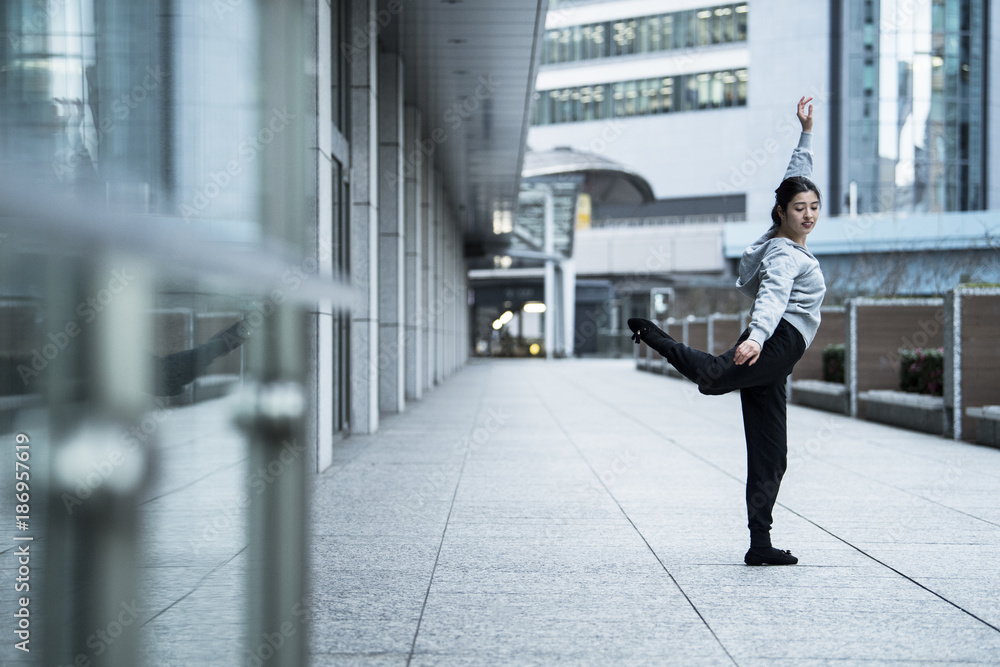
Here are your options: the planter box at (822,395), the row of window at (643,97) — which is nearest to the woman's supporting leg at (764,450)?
the planter box at (822,395)

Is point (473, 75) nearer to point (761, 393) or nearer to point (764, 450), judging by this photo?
point (761, 393)

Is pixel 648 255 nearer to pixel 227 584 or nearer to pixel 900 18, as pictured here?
pixel 900 18

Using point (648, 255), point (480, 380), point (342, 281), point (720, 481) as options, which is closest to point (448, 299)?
point (480, 380)

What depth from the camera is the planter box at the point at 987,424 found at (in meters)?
9.77

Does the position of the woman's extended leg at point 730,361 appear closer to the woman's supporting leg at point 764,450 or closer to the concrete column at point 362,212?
the woman's supporting leg at point 764,450

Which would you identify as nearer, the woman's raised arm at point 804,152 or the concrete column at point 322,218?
the woman's raised arm at point 804,152

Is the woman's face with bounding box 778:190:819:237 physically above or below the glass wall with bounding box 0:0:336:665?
above

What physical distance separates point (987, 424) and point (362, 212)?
23.8 feet

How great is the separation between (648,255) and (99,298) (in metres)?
59.6
